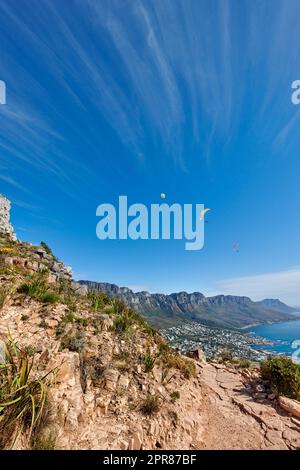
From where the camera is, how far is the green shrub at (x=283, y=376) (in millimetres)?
8695

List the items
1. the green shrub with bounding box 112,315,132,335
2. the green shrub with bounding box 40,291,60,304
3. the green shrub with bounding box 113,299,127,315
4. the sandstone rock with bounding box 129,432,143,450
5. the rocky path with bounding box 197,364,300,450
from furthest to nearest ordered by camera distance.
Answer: the green shrub with bounding box 113,299,127,315 < the green shrub with bounding box 112,315,132,335 < the green shrub with bounding box 40,291,60,304 < the rocky path with bounding box 197,364,300,450 < the sandstone rock with bounding box 129,432,143,450

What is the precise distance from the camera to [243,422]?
7.50 metres

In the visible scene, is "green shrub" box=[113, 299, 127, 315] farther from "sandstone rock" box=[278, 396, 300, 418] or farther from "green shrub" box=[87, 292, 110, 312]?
"sandstone rock" box=[278, 396, 300, 418]

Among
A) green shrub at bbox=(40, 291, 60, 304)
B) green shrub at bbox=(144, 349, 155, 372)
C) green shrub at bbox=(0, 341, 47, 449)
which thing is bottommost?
green shrub at bbox=(144, 349, 155, 372)

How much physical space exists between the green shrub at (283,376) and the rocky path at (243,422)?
0.74m

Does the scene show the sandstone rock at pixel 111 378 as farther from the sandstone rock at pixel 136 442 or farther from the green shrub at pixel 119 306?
Answer: the green shrub at pixel 119 306

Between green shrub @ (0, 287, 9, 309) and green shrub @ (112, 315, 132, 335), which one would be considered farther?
green shrub @ (112, 315, 132, 335)

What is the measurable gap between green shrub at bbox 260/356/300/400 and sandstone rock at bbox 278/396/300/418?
0.53 metres

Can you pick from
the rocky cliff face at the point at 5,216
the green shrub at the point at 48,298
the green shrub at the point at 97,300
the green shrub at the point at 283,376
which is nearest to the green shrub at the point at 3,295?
the green shrub at the point at 48,298

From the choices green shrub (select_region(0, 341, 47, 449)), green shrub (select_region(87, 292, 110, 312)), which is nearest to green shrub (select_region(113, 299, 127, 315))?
green shrub (select_region(87, 292, 110, 312))

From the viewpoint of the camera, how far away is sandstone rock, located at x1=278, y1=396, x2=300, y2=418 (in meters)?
7.57

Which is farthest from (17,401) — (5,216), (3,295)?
(5,216)
